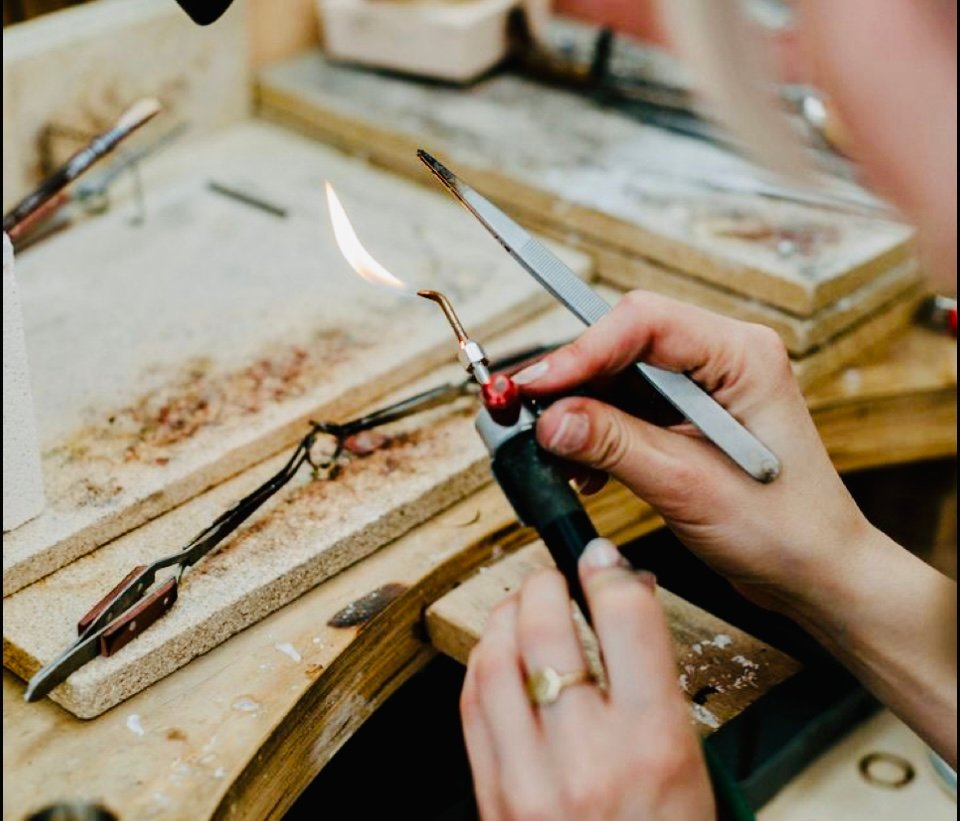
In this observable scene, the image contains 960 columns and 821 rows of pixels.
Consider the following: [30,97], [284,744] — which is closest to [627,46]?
[30,97]

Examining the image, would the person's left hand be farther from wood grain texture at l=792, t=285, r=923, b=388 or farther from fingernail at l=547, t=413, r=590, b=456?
wood grain texture at l=792, t=285, r=923, b=388

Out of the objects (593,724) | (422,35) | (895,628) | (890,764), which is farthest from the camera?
(422,35)

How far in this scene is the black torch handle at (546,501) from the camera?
839 millimetres

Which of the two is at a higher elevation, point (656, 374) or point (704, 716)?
point (656, 374)

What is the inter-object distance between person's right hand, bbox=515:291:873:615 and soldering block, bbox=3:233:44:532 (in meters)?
0.46

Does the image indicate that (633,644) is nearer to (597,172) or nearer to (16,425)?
(16,425)

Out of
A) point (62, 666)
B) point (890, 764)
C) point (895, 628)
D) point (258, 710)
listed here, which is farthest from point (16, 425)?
point (890, 764)

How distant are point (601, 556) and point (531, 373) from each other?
17 cm

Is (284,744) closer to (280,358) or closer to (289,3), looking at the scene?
(280,358)

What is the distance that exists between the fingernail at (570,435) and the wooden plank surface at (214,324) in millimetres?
432

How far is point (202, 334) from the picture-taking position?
137cm

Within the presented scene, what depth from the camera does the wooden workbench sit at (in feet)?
3.00

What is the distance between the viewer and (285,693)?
39.3 inches

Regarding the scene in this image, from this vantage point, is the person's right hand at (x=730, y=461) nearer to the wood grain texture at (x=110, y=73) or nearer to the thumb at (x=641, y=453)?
the thumb at (x=641, y=453)
